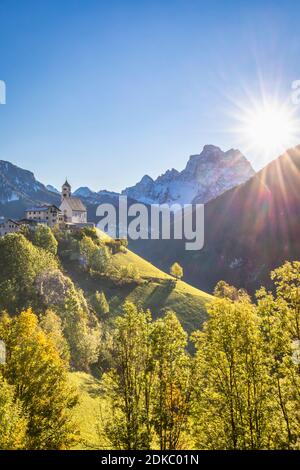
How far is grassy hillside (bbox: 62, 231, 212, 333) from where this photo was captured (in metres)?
117

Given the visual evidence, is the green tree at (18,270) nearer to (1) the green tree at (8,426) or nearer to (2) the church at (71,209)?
(1) the green tree at (8,426)

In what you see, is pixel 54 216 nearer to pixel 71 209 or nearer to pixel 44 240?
pixel 71 209

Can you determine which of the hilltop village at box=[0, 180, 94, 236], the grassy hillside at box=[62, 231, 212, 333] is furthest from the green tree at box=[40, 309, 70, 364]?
the hilltop village at box=[0, 180, 94, 236]

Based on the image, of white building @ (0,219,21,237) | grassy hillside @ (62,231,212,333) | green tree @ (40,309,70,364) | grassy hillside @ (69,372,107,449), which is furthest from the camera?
white building @ (0,219,21,237)

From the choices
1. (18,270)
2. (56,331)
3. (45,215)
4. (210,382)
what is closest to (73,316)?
(56,331)

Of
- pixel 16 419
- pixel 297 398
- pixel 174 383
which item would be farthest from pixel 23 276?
pixel 297 398

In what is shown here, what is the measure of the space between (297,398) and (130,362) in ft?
A: 45.4

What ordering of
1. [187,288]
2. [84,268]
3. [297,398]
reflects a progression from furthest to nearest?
[187,288]
[84,268]
[297,398]

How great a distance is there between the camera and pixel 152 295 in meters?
129

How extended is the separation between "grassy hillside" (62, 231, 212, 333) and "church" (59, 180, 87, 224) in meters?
47.9

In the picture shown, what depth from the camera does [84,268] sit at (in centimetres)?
12794

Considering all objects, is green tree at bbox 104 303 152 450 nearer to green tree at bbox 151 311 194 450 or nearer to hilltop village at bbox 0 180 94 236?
green tree at bbox 151 311 194 450
